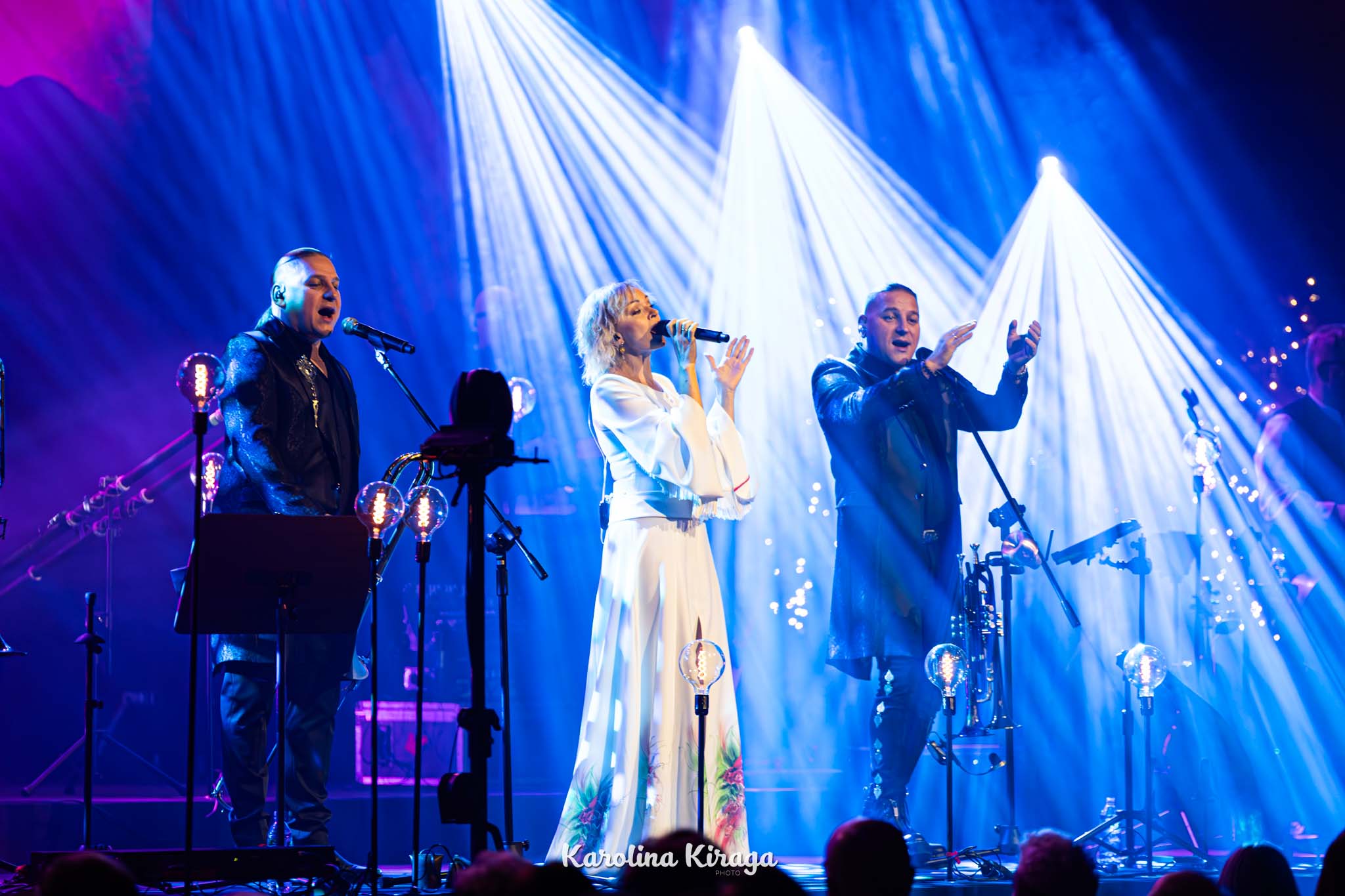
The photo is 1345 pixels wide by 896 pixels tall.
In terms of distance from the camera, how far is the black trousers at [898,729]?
17.4 ft

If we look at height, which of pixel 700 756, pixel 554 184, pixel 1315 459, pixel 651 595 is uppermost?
pixel 554 184

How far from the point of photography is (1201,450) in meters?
6.47

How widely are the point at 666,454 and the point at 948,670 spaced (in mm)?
1406

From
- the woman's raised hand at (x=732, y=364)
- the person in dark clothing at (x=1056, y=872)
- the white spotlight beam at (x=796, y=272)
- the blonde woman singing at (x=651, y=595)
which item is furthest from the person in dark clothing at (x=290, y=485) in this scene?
the white spotlight beam at (x=796, y=272)

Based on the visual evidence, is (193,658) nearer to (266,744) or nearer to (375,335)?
(266,744)

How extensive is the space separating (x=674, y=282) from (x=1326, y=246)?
4144mm

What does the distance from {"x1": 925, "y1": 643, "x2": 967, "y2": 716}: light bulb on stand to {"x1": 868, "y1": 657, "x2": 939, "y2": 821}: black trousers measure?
23 centimetres

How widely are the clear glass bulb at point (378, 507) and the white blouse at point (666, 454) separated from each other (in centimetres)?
84

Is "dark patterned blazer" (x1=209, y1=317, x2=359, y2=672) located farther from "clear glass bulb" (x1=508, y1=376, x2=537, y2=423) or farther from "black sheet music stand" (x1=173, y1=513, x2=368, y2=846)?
"clear glass bulb" (x1=508, y1=376, x2=537, y2=423)

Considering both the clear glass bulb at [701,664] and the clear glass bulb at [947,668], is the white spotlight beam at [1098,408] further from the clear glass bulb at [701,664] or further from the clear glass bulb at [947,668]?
the clear glass bulb at [701,664]

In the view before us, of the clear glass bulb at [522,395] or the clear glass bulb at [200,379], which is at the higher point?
the clear glass bulb at [522,395]

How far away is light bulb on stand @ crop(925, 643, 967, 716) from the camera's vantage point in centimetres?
509

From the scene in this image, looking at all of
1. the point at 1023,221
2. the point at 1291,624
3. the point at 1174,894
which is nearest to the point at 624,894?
the point at 1174,894

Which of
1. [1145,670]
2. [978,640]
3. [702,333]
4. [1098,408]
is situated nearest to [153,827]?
[702,333]
